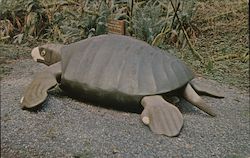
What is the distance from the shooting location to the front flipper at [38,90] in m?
2.44

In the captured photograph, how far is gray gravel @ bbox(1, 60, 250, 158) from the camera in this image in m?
2.10

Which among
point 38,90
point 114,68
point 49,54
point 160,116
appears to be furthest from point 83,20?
point 160,116

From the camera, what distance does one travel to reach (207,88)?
3373mm

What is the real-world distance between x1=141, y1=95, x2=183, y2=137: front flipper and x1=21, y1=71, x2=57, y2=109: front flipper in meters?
0.62

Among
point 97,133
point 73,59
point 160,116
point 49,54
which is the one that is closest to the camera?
point 97,133

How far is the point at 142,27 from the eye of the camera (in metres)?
4.84

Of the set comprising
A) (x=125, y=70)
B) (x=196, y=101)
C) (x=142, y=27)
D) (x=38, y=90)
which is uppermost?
(x=125, y=70)

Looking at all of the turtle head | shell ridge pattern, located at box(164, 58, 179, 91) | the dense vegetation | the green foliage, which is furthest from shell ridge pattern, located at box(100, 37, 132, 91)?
the green foliage

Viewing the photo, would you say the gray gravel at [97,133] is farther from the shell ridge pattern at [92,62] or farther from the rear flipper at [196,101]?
the shell ridge pattern at [92,62]

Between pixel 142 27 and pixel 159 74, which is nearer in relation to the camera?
pixel 159 74

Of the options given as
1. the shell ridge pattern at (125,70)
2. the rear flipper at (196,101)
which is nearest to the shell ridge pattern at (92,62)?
the shell ridge pattern at (125,70)

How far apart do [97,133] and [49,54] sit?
1.08 meters

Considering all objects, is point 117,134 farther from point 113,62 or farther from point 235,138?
point 235,138

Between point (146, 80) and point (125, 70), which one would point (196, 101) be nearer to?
point (146, 80)
